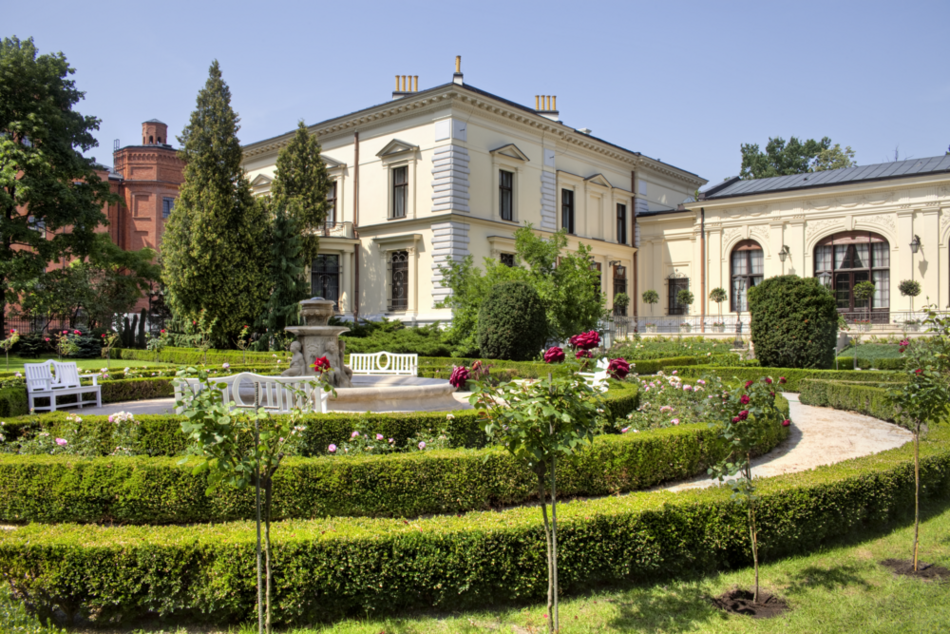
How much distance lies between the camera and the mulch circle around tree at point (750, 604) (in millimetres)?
3754

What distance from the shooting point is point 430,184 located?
2266cm

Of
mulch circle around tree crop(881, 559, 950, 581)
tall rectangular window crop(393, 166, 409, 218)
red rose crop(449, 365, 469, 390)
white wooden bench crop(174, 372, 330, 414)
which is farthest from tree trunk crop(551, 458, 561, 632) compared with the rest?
tall rectangular window crop(393, 166, 409, 218)

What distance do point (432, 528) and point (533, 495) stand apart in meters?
2.19

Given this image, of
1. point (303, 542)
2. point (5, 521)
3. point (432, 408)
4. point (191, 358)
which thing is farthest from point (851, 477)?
point (191, 358)

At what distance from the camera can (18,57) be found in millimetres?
21344

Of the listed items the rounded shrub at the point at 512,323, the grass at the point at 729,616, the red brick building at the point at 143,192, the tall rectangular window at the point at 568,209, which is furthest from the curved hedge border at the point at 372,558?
the red brick building at the point at 143,192

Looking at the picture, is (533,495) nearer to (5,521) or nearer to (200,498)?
(200,498)

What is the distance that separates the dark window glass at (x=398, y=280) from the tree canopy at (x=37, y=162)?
1164 cm

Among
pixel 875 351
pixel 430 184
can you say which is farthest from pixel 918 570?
pixel 430 184

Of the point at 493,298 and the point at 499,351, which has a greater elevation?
the point at 493,298

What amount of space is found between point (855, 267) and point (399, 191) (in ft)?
63.5

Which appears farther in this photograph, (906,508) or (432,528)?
(906,508)

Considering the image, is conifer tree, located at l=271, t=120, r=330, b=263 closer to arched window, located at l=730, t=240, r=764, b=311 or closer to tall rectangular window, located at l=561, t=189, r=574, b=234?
tall rectangular window, located at l=561, t=189, r=574, b=234

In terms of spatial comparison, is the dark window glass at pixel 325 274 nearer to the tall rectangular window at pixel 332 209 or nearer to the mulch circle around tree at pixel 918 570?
the tall rectangular window at pixel 332 209
